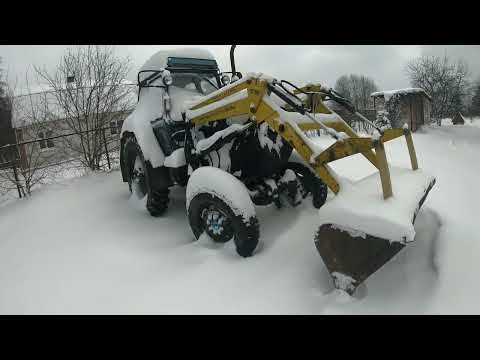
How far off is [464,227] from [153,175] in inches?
141

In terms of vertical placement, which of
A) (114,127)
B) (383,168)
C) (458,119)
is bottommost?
(458,119)

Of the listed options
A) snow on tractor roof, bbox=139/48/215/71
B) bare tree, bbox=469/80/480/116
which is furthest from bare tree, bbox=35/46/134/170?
bare tree, bbox=469/80/480/116

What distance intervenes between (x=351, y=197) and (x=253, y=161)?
5.00ft

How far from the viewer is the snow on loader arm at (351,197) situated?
2371 mm

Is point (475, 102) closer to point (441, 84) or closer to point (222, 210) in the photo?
point (441, 84)

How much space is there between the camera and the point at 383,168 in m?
2.56

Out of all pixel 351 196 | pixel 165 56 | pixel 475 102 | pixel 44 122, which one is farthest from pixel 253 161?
pixel 475 102

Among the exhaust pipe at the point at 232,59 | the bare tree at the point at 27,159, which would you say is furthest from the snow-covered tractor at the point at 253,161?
the bare tree at the point at 27,159

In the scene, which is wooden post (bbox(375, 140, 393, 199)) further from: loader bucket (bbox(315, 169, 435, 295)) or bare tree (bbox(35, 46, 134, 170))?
bare tree (bbox(35, 46, 134, 170))

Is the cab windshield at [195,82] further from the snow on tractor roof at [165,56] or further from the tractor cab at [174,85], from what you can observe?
the snow on tractor roof at [165,56]

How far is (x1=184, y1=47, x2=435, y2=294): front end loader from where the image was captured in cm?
237

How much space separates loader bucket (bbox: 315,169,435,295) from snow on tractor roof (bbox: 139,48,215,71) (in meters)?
3.48

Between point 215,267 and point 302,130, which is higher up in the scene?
point 302,130

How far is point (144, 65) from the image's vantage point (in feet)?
16.2
